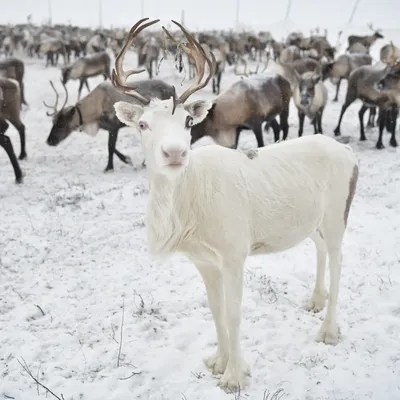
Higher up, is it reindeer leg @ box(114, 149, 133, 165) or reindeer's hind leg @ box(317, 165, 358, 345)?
reindeer's hind leg @ box(317, 165, 358, 345)

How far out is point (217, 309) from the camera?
3.17m

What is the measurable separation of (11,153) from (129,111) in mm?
5523

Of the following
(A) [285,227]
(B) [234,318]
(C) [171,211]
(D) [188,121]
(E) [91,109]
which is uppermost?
(D) [188,121]

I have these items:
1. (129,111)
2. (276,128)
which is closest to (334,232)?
(129,111)

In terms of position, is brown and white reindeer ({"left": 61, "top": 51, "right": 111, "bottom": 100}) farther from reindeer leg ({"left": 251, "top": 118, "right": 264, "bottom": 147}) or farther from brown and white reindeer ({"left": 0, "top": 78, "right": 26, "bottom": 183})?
reindeer leg ({"left": 251, "top": 118, "right": 264, "bottom": 147})

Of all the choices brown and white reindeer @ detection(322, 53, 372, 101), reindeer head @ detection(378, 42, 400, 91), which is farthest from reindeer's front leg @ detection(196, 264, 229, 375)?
brown and white reindeer @ detection(322, 53, 372, 101)

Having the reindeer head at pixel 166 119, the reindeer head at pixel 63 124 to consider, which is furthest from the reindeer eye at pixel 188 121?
the reindeer head at pixel 63 124

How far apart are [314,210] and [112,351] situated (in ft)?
6.51

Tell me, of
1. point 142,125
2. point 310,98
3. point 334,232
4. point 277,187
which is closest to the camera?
point 142,125

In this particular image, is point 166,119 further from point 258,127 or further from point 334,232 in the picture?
point 258,127

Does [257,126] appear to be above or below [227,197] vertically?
below

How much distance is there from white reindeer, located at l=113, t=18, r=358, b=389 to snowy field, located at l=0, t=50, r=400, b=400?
297 mm

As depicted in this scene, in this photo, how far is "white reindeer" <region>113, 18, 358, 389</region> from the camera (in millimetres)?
2537

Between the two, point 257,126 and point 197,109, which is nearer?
point 197,109
